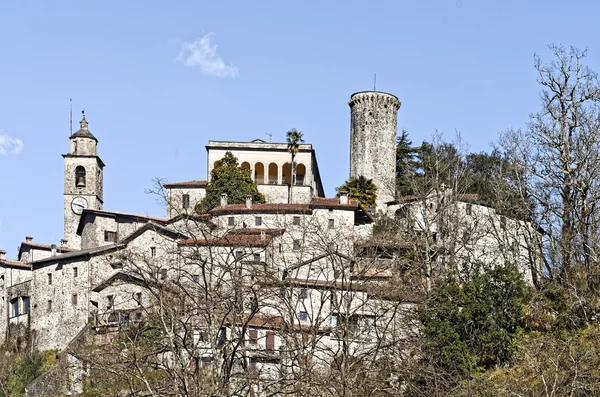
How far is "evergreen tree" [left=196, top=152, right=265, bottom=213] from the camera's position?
5894 cm

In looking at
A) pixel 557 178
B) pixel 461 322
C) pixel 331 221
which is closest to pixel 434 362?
pixel 461 322

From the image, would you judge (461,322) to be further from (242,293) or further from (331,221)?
(331,221)

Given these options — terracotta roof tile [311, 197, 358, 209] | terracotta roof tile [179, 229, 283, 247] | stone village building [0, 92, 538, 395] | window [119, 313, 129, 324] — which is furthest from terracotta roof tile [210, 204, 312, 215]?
window [119, 313, 129, 324]

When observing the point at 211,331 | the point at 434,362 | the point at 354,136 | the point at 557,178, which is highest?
the point at 354,136

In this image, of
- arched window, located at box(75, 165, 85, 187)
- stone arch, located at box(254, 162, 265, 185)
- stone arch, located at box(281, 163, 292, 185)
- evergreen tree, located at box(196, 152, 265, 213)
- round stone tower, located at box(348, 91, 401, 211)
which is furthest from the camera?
round stone tower, located at box(348, 91, 401, 211)

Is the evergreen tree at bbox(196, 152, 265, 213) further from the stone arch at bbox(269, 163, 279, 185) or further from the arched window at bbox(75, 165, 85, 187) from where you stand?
the arched window at bbox(75, 165, 85, 187)

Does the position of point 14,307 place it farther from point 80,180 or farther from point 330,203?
point 330,203

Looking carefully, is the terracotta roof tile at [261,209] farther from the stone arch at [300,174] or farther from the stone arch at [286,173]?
the stone arch at [286,173]

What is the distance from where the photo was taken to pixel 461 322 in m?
33.7

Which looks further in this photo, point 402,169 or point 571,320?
point 402,169

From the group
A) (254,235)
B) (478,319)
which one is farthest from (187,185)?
(478,319)

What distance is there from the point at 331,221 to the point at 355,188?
29.2ft

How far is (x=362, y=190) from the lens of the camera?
62469mm

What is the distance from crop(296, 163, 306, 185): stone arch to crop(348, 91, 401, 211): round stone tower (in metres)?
4.12
